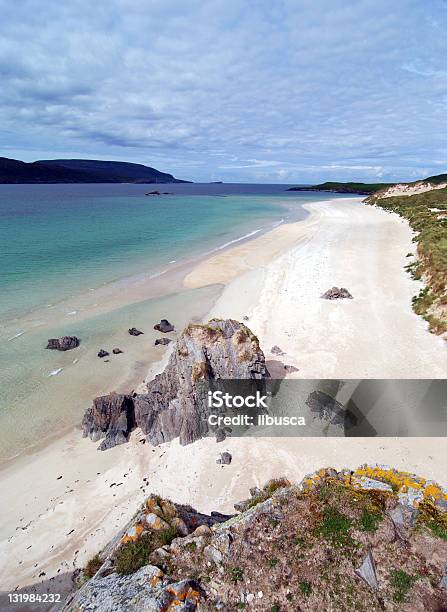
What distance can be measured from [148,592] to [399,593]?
16.3 ft

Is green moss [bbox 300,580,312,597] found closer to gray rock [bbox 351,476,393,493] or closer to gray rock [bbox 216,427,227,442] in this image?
gray rock [bbox 351,476,393,493]

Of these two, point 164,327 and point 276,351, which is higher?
point 276,351

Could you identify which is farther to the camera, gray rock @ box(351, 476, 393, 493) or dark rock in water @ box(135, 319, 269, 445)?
dark rock in water @ box(135, 319, 269, 445)

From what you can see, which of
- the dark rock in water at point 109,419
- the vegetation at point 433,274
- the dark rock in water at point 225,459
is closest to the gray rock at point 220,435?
the dark rock in water at point 225,459

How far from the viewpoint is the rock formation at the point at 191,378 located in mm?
15133

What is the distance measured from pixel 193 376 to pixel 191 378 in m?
0.18

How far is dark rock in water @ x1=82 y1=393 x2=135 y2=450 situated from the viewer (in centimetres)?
1592

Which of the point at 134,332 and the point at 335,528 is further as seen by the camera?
the point at 134,332

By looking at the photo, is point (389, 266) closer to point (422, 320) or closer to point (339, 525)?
point (422, 320)

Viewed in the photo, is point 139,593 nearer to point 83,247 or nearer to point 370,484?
point 370,484

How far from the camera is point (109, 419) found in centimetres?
1612

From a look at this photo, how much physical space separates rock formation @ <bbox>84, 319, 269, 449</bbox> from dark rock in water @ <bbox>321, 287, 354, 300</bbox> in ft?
48.1

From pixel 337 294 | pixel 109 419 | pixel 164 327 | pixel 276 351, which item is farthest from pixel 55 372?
pixel 337 294

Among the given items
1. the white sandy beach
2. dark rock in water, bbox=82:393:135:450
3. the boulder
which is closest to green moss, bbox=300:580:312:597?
the white sandy beach
